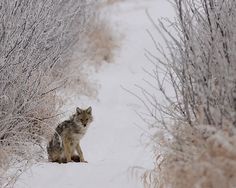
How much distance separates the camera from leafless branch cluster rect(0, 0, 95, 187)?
6.54m

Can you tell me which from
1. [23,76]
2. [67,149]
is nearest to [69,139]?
[67,149]

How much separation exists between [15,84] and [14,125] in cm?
44

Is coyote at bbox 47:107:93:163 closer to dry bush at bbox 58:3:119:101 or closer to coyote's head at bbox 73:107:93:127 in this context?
coyote's head at bbox 73:107:93:127

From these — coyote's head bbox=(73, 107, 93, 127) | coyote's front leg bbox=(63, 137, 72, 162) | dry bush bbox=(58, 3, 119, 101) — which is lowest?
coyote's front leg bbox=(63, 137, 72, 162)

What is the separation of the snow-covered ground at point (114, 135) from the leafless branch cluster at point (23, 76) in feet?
1.06

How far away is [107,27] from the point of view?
15.3 m

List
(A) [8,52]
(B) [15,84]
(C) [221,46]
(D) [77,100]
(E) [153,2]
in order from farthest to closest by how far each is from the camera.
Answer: (E) [153,2] < (D) [77,100] < (B) [15,84] < (A) [8,52] < (C) [221,46]

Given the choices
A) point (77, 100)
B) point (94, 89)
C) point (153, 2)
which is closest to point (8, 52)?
point (77, 100)

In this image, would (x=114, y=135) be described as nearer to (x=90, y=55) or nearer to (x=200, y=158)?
(x=90, y=55)

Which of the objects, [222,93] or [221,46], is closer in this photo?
[222,93]

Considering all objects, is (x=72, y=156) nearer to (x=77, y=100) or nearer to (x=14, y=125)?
(x=14, y=125)

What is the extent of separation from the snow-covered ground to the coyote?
10.0 inches

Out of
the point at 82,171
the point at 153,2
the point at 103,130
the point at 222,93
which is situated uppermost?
the point at 153,2

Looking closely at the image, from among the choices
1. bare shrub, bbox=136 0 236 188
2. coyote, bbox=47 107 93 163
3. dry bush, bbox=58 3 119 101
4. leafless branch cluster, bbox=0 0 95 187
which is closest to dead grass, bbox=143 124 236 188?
bare shrub, bbox=136 0 236 188
